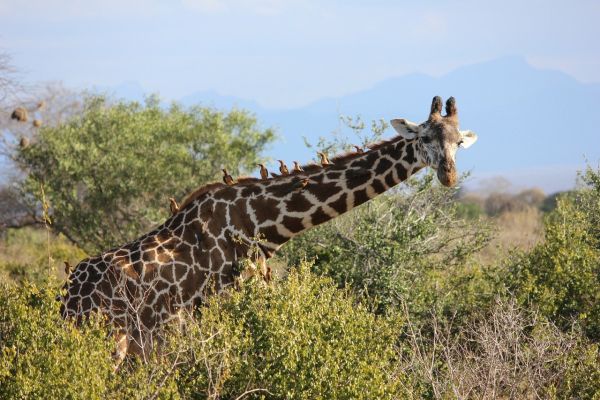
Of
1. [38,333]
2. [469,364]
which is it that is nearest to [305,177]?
[469,364]

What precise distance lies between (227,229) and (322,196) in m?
0.99

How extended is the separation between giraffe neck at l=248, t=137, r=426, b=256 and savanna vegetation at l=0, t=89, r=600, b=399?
638mm

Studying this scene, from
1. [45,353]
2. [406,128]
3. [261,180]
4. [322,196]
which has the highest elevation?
[406,128]

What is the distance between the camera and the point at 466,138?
983cm

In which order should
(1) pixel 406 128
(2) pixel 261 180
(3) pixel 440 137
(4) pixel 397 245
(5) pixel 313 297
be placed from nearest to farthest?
(5) pixel 313 297, (3) pixel 440 137, (1) pixel 406 128, (2) pixel 261 180, (4) pixel 397 245

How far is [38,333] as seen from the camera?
26.2ft

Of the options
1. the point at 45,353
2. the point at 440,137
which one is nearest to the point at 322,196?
the point at 440,137

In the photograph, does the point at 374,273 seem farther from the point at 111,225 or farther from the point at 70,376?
the point at 111,225

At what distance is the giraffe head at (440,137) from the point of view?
9.25 m

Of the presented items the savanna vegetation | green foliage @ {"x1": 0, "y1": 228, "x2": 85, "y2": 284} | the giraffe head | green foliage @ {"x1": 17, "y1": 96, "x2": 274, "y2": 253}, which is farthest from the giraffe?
green foliage @ {"x1": 17, "y1": 96, "x2": 274, "y2": 253}

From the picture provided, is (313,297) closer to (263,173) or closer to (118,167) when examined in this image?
(263,173)

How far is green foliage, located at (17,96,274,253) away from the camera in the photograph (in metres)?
19.7

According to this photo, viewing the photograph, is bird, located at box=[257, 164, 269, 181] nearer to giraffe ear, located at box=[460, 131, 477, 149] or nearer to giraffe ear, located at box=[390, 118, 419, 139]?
giraffe ear, located at box=[390, 118, 419, 139]

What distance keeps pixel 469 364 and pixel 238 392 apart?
6.93 ft
